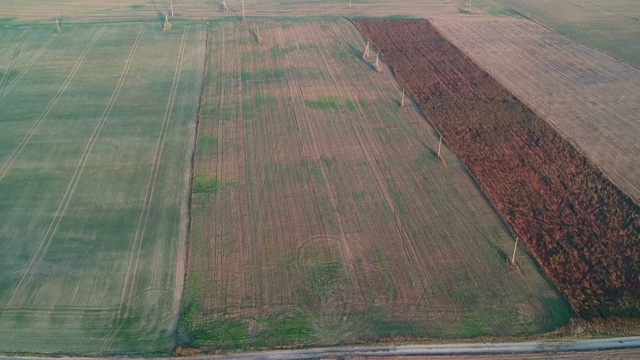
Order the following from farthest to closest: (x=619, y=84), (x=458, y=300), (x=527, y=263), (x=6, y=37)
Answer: (x=6, y=37) < (x=619, y=84) < (x=527, y=263) < (x=458, y=300)

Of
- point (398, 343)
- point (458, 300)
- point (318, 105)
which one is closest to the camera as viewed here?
point (398, 343)

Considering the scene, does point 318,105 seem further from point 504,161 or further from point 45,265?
point 45,265

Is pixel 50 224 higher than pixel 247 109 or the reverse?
the reverse

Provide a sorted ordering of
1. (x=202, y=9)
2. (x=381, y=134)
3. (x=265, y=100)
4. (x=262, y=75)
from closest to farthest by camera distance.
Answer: (x=381, y=134), (x=265, y=100), (x=262, y=75), (x=202, y=9)

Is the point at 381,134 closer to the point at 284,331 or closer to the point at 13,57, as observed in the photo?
the point at 284,331

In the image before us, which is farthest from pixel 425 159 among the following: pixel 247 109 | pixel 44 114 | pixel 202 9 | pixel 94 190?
pixel 202 9

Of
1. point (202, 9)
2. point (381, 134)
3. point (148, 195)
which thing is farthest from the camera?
point (202, 9)

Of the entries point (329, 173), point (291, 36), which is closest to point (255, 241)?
point (329, 173)
